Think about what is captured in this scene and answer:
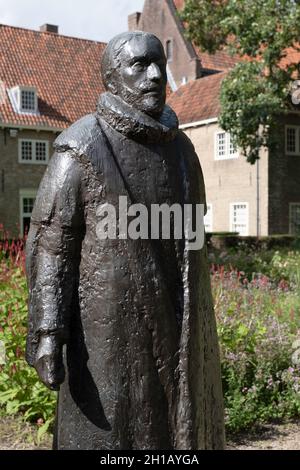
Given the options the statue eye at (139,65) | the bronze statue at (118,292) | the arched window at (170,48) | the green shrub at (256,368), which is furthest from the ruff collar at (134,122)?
the arched window at (170,48)

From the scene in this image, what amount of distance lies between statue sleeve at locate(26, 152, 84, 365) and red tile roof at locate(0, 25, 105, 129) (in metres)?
25.4

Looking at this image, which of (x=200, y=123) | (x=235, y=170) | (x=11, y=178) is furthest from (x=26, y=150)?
(x=235, y=170)

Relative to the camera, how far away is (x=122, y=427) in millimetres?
2480

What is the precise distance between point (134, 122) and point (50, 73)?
28422mm

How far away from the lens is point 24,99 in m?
27.4

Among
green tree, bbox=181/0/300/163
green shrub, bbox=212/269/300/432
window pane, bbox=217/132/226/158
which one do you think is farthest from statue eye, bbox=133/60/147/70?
window pane, bbox=217/132/226/158

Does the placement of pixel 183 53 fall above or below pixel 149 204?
above

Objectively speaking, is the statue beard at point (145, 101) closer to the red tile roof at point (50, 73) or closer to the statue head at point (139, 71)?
the statue head at point (139, 71)

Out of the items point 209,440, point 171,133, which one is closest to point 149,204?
point 171,133

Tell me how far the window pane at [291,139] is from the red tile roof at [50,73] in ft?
29.9

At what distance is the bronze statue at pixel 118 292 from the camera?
2.48 meters

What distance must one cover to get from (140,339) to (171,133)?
33.4 inches

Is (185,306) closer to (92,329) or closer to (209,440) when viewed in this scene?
(92,329)

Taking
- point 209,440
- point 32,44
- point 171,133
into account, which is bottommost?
point 209,440
